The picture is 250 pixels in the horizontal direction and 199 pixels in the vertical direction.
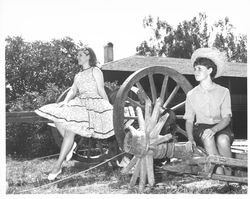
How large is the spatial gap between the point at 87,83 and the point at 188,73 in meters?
8.14

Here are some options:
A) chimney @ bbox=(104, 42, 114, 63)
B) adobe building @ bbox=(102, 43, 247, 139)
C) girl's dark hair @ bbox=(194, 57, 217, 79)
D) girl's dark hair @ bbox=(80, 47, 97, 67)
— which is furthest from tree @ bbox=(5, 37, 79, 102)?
girl's dark hair @ bbox=(194, 57, 217, 79)

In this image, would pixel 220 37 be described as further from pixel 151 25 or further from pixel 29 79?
pixel 29 79

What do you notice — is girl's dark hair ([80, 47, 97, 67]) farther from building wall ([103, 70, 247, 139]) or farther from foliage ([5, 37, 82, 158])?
building wall ([103, 70, 247, 139])

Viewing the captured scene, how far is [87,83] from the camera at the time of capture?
4656 mm

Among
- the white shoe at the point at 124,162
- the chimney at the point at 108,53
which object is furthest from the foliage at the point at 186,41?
the white shoe at the point at 124,162

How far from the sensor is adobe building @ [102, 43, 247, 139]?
12797 millimetres

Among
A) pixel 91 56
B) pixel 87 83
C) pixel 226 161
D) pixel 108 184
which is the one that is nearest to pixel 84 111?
pixel 87 83

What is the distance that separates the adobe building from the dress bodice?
7663mm

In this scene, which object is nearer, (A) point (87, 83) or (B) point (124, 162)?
(A) point (87, 83)

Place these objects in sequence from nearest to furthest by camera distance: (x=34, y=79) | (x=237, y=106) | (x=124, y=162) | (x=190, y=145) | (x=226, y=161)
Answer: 1. (x=226, y=161)
2. (x=190, y=145)
3. (x=124, y=162)
4. (x=34, y=79)
5. (x=237, y=106)

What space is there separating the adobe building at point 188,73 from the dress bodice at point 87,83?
7663 mm

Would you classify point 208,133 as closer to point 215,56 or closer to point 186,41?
point 215,56

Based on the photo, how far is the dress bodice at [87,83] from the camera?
4.64 m
